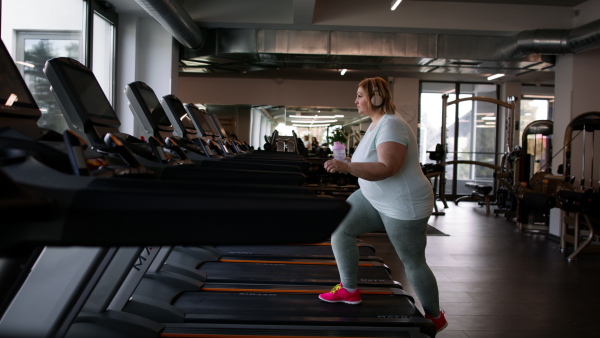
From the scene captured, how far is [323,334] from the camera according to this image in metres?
2.59

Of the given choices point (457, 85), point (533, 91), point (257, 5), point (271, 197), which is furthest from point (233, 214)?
point (533, 91)

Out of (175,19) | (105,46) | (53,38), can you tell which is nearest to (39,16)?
(53,38)

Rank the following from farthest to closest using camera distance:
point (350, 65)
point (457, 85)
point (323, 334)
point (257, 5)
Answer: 1. point (457, 85)
2. point (350, 65)
3. point (257, 5)
4. point (323, 334)

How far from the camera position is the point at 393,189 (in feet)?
8.55

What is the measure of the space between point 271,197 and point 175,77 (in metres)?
6.65

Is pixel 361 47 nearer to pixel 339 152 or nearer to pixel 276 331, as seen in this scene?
pixel 339 152

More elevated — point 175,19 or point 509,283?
point 175,19

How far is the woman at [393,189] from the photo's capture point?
2529 millimetres

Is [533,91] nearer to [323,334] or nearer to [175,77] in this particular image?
[175,77]

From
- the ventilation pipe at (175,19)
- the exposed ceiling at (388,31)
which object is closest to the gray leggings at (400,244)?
the ventilation pipe at (175,19)

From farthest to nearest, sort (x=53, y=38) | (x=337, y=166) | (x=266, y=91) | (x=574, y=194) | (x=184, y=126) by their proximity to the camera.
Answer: (x=266, y=91) → (x=574, y=194) → (x=53, y=38) → (x=184, y=126) → (x=337, y=166)

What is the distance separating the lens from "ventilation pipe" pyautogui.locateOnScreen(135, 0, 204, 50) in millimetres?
5055

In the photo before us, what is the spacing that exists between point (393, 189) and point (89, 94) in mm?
1425

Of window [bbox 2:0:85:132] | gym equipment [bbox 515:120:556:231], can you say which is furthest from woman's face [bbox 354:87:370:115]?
gym equipment [bbox 515:120:556:231]
